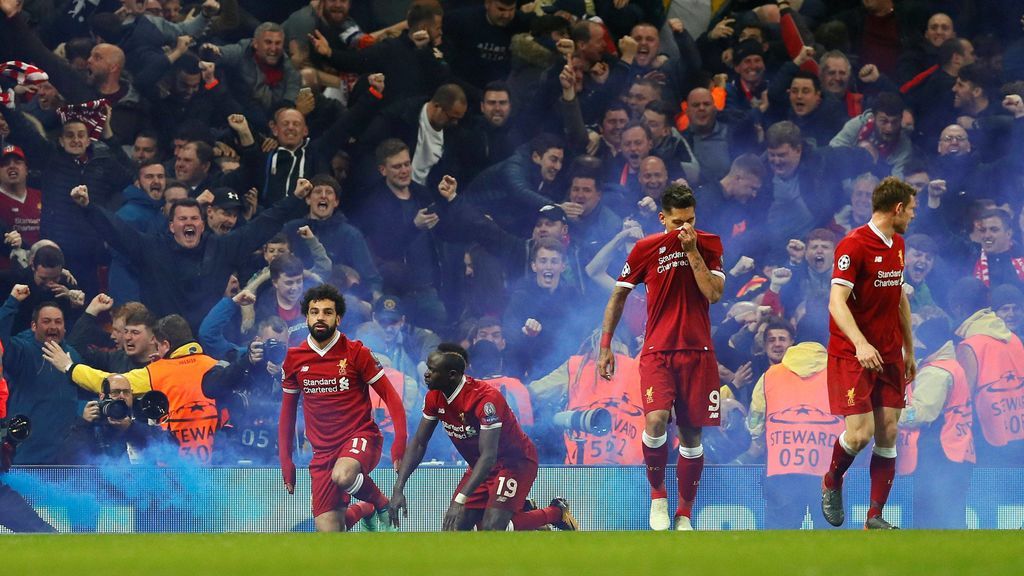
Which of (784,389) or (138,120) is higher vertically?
(138,120)

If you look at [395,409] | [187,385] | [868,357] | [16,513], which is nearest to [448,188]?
[187,385]

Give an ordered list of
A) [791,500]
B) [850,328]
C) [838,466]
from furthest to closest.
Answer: [791,500], [838,466], [850,328]

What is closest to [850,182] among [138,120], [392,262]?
[392,262]

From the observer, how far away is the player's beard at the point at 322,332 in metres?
8.60

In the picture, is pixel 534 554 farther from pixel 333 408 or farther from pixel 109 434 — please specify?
pixel 109 434

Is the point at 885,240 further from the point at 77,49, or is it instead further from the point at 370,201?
the point at 77,49

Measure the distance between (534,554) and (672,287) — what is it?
277cm

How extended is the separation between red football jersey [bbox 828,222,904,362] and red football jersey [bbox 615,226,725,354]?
0.78 metres

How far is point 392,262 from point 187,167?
1.71 metres

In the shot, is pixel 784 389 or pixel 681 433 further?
pixel 784 389

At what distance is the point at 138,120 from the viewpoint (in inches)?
456

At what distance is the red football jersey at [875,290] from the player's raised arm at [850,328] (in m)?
0.06

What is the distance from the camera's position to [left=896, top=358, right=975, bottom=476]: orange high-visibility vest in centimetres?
1030

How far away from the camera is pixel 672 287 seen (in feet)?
25.6
